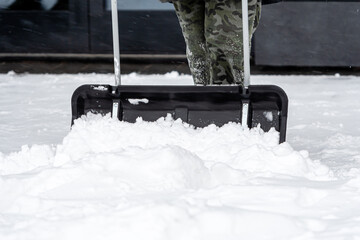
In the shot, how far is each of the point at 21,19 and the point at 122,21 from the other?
98 centimetres

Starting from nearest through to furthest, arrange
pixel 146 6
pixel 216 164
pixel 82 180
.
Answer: pixel 82 180, pixel 216 164, pixel 146 6

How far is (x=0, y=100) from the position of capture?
5.30 meters

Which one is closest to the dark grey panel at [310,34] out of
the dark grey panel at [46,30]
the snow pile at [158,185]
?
the dark grey panel at [46,30]

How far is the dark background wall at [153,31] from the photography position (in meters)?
6.51

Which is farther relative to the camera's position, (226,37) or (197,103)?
(226,37)

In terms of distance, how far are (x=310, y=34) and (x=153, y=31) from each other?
1468 millimetres

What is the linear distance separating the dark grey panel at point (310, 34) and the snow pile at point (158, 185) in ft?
12.7

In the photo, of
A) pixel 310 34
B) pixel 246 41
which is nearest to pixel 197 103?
pixel 246 41

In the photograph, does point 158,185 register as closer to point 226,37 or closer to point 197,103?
point 197,103

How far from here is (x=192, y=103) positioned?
291 cm

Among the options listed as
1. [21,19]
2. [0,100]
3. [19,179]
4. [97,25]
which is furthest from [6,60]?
[19,179]

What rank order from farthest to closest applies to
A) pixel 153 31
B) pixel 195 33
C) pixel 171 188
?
pixel 153 31 → pixel 195 33 → pixel 171 188

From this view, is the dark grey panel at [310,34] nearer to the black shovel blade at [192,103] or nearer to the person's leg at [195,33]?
the person's leg at [195,33]

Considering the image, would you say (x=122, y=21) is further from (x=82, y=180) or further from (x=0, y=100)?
(x=82, y=180)
